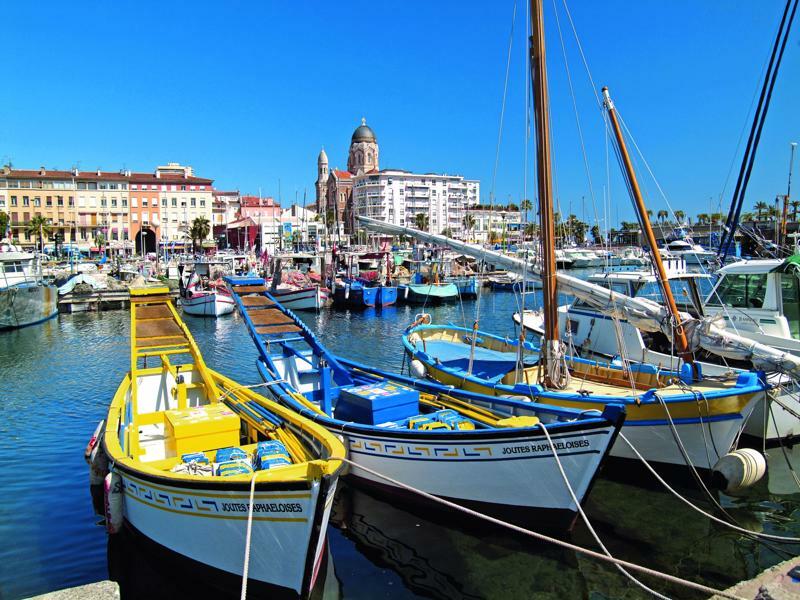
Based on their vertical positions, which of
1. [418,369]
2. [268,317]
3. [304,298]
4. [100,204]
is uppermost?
[100,204]

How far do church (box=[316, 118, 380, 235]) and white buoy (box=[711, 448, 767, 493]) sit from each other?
163416 millimetres

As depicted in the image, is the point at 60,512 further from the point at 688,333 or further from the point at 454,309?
the point at 454,309

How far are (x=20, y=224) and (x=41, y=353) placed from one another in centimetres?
8453

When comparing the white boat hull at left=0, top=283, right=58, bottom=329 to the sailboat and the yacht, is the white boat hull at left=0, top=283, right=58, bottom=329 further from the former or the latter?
the yacht

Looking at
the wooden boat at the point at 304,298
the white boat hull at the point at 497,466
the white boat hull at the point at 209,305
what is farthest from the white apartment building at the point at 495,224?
the white boat hull at the point at 497,466

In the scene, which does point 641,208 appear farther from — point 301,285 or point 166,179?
point 166,179

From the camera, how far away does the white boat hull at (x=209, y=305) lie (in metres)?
48.3

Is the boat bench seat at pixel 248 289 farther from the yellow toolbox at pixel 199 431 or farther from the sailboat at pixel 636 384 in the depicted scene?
the yellow toolbox at pixel 199 431

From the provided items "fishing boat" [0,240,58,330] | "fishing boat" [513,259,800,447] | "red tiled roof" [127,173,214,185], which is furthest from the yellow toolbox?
"red tiled roof" [127,173,214,185]

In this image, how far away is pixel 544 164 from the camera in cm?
1318

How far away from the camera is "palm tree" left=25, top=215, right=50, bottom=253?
91188 mm

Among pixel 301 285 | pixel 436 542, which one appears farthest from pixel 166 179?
pixel 436 542

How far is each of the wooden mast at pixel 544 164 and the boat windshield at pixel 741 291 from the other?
23.5 feet

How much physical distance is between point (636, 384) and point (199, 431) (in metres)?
10.7
